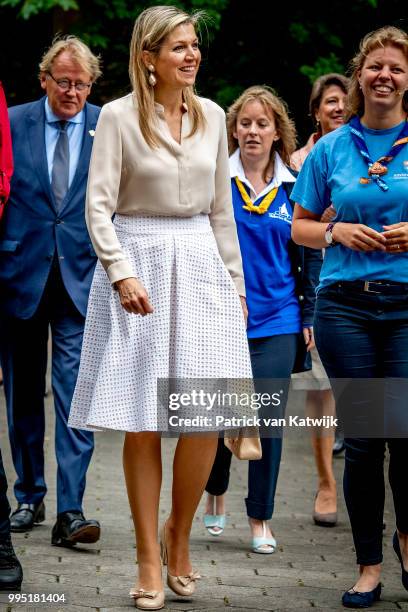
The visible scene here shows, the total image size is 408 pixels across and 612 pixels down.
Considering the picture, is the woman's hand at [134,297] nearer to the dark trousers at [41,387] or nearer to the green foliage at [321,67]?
the dark trousers at [41,387]

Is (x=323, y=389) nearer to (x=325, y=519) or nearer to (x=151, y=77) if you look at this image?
(x=325, y=519)

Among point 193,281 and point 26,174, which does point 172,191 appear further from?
point 26,174

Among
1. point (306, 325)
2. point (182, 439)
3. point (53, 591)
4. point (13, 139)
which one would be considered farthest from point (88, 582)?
point (13, 139)

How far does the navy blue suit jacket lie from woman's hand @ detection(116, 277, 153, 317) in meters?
1.71

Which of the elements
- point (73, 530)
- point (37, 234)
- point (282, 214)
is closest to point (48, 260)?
point (37, 234)

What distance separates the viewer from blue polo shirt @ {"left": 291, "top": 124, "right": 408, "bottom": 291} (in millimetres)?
5238

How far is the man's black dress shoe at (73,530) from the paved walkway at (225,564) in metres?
0.05

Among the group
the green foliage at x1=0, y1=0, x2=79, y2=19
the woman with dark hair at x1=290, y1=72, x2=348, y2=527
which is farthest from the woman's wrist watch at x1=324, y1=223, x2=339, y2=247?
the green foliage at x1=0, y1=0, x2=79, y2=19

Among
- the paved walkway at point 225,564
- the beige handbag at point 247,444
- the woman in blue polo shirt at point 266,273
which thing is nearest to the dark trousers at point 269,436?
the woman in blue polo shirt at point 266,273

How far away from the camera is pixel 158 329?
5.14m

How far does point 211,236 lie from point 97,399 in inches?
31.6

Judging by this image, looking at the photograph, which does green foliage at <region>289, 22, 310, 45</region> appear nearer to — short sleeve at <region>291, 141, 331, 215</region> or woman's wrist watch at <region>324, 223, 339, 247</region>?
short sleeve at <region>291, 141, 331, 215</region>

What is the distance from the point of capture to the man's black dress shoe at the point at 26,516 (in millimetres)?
6723

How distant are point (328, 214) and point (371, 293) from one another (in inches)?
18.2
